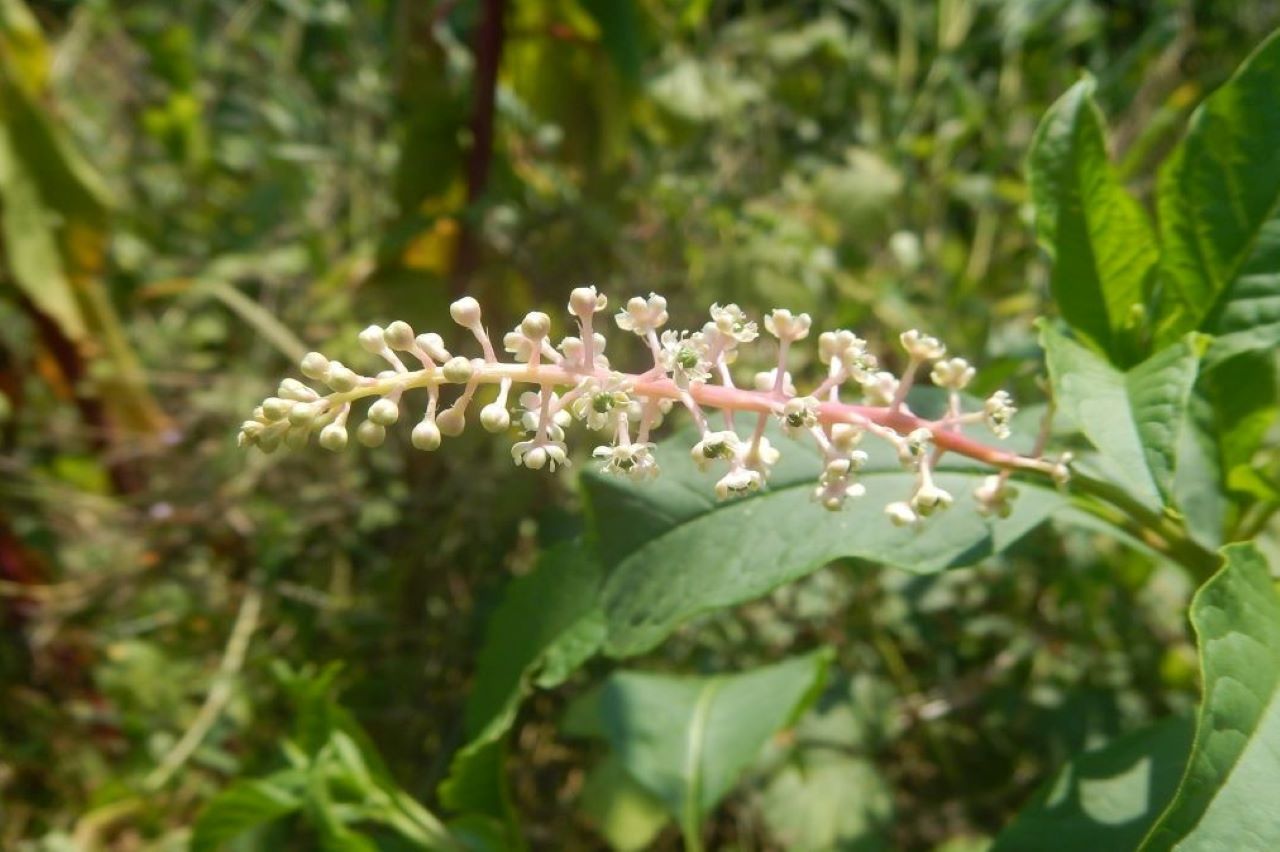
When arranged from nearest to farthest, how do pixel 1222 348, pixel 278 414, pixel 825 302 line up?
1. pixel 278 414
2. pixel 1222 348
3. pixel 825 302

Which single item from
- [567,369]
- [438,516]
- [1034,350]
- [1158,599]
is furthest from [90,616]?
A: [1158,599]

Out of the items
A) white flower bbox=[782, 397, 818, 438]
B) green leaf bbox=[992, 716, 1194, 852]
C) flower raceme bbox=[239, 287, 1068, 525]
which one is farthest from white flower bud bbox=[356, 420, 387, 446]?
green leaf bbox=[992, 716, 1194, 852]

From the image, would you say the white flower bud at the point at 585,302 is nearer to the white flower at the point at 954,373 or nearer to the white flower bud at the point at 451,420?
the white flower bud at the point at 451,420

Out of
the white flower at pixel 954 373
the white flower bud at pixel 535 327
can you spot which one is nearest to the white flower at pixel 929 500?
the white flower at pixel 954 373

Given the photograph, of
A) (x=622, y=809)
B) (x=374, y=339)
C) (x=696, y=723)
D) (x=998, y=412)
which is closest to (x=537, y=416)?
(x=374, y=339)

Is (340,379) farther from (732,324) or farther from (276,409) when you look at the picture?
(732,324)

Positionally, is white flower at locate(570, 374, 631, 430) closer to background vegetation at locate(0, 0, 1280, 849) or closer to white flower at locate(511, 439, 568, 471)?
white flower at locate(511, 439, 568, 471)

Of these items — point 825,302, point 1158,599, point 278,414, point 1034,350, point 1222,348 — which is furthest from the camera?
point 825,302

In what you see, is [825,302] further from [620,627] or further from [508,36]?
[620,627]
